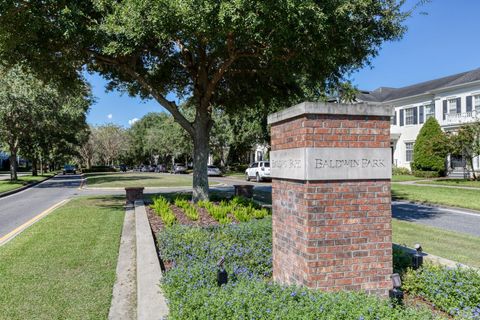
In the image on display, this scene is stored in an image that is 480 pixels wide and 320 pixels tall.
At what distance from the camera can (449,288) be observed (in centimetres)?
429

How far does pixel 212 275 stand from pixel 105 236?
4.69 meters

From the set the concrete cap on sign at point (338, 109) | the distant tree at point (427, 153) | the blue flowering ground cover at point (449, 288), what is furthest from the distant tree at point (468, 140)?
the concrete cap on sign at point (338, 109)

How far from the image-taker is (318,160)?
420cm

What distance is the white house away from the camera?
30234 millimetres

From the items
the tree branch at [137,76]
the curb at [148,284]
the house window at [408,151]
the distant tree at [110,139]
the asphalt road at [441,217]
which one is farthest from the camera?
the distant tree at [110,139]

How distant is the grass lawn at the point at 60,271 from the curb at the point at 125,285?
95 millimetres

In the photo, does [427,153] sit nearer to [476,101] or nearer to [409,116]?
[476,101]

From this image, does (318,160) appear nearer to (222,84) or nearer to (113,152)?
(222,84)

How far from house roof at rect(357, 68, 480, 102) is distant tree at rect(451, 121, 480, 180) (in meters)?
6.93

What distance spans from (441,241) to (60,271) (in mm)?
7700

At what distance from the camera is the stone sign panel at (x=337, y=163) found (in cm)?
418

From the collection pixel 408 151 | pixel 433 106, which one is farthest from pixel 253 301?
pixel 408 151

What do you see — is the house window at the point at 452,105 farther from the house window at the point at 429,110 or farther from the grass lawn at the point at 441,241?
the grass lawn at the point at 441,241

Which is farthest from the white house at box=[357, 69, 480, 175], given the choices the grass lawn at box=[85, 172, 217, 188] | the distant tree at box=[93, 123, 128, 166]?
the distant tree at box=[93, 123, 128, 166]
